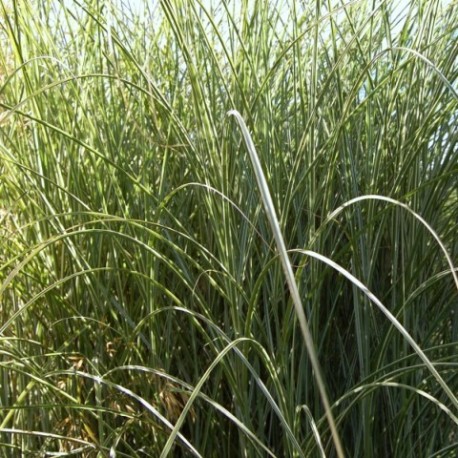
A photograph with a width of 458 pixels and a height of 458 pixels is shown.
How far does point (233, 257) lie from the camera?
1177 millimetres

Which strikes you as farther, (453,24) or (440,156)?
(453,24)

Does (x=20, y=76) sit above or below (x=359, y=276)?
above

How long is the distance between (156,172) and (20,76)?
304 millimetres

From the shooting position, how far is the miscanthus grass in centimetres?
123

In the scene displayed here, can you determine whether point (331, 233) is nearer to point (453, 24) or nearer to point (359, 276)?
point (359, 276)

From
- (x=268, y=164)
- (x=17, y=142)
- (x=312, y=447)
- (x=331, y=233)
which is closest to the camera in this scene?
(x=312, y=447)

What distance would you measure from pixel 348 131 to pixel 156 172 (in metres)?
0.34

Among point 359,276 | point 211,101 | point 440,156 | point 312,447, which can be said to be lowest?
point 312,447

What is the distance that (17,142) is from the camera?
1527 mm

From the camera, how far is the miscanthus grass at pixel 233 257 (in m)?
1.23

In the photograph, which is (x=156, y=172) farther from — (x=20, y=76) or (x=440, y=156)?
(x=440, y=156)

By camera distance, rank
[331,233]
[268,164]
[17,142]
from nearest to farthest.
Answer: [268,164]
[331,233]
[17,142]

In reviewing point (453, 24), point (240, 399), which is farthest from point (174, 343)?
point (453, 24)

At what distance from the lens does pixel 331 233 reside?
4.66ft
